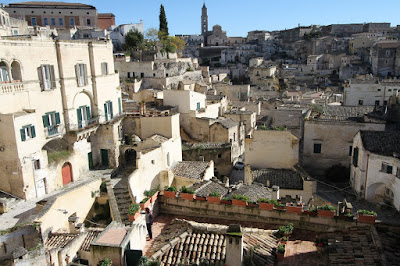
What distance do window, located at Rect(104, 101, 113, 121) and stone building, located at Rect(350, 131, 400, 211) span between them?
18.5 metres

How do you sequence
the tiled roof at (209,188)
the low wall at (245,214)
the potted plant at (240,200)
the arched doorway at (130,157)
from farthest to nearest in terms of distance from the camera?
the arched doorway at (130,157)
the tiled roof at (209,188)
the potted plant at (240,200)
the low wall at (245,214)

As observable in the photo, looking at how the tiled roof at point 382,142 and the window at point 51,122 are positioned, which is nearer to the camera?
the tiled roof at point 382,142

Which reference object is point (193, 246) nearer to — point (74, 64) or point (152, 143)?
point (152, 143)

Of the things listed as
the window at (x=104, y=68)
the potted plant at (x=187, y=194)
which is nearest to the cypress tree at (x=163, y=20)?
the window at (x=104, y=68)

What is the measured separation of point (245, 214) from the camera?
41.8ft

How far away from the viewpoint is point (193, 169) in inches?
919

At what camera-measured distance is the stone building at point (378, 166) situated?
19703 millimetres

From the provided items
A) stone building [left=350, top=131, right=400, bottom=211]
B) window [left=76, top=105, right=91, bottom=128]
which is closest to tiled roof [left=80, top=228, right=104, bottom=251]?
window [left=76, top=105, right=91, bottom=128]

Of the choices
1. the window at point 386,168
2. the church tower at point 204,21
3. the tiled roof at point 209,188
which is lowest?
the tiled roof at point 209,188

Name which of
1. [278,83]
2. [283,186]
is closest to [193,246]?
[283,186]

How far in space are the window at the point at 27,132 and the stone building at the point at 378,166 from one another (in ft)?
65.3

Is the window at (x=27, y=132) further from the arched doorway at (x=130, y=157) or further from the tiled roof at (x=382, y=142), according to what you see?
the tiled roof at (x=382, y=142)

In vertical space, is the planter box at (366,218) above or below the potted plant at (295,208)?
below

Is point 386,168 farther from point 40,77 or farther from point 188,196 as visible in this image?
point 40,77
